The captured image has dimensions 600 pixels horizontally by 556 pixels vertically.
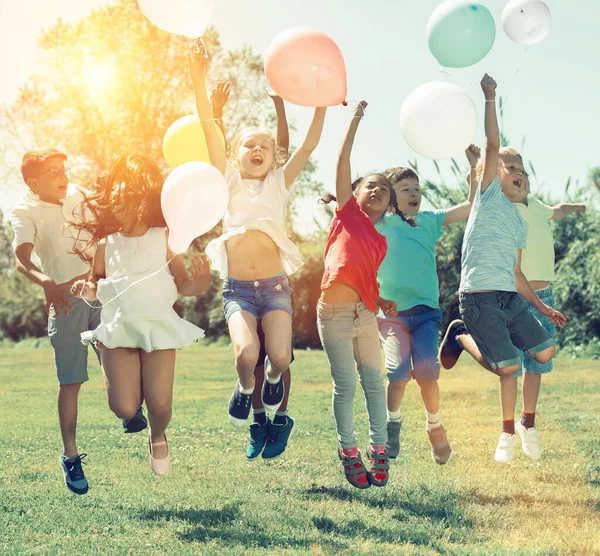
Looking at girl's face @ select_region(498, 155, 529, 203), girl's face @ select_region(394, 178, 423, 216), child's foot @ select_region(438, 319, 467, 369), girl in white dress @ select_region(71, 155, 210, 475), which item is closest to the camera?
girl in white dress @ select_region(71, 155, 210, 475)

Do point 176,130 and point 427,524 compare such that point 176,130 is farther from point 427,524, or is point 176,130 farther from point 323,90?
point 427,524

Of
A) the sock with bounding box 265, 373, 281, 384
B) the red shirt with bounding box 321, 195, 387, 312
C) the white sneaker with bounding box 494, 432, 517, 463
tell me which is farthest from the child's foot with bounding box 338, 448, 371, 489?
the white sneaker with bounding box 494, 432, 517, 463

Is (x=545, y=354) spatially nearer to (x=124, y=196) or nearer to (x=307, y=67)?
(x=307, y=67)

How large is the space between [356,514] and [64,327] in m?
2.36

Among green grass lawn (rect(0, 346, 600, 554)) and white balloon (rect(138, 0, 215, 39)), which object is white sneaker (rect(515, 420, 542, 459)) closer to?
green grass lawn (rect(0, 346, 600, 554))

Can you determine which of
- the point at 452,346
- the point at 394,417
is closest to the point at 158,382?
the point at 394,417

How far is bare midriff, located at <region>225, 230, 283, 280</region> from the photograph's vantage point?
18.2 feet

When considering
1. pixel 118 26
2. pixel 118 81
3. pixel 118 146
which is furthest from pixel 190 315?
pixel 118 26

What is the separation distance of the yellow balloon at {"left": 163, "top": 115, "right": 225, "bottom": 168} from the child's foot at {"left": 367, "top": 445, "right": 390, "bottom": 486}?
228 cm

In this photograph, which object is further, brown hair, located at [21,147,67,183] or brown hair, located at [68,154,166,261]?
brown hair, located at [21,147,67,183]

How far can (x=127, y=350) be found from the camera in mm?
5246

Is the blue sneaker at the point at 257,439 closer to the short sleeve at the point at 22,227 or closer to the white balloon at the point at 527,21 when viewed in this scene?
the short sleeve at the point at 22,227

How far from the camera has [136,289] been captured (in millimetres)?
5176

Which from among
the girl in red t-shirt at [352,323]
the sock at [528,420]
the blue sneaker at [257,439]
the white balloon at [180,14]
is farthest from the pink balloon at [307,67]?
the sock at [528,420]
